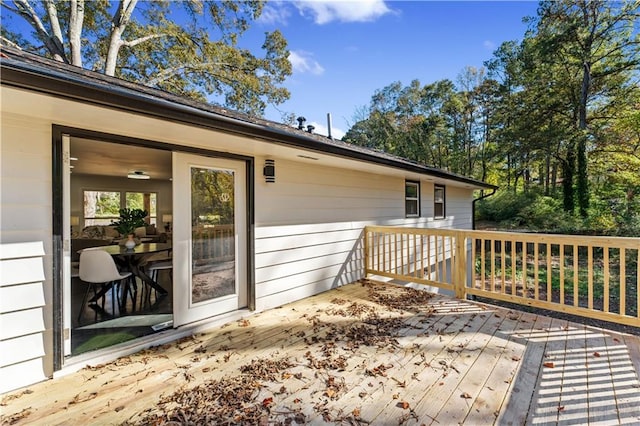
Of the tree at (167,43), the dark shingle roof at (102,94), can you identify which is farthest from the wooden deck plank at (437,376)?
the tree at (167,43)

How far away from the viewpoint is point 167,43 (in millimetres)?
11141

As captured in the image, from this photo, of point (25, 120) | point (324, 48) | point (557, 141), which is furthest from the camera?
point (557, 141)

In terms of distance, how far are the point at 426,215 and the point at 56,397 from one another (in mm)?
7567

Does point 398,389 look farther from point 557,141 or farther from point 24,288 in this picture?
point 557,141

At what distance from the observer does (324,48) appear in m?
9.20

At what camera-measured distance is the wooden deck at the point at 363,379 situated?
1.93 m

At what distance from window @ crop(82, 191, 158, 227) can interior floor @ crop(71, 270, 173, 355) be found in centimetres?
506

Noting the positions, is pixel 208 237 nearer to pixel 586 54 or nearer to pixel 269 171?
pixel 269 171

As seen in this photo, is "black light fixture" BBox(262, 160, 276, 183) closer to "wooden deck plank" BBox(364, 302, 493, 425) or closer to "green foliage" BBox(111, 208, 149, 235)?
"wooden deck plank" BBox(364, 302, 493, 425)

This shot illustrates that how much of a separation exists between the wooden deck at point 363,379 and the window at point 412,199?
4.03 m

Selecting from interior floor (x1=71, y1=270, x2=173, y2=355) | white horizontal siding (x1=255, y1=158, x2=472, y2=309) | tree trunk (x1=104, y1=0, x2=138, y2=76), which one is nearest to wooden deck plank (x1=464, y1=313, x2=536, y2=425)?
white horizontal siding (x1=255, y1=158, x2=472, y2=309)

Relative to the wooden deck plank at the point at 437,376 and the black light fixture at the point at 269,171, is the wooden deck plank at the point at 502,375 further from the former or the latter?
the black light fixture at the point at 269,171

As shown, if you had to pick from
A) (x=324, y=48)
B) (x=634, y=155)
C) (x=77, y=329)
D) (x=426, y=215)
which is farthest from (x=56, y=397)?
(x=634, y=155)

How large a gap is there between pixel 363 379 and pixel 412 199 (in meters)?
5.72
